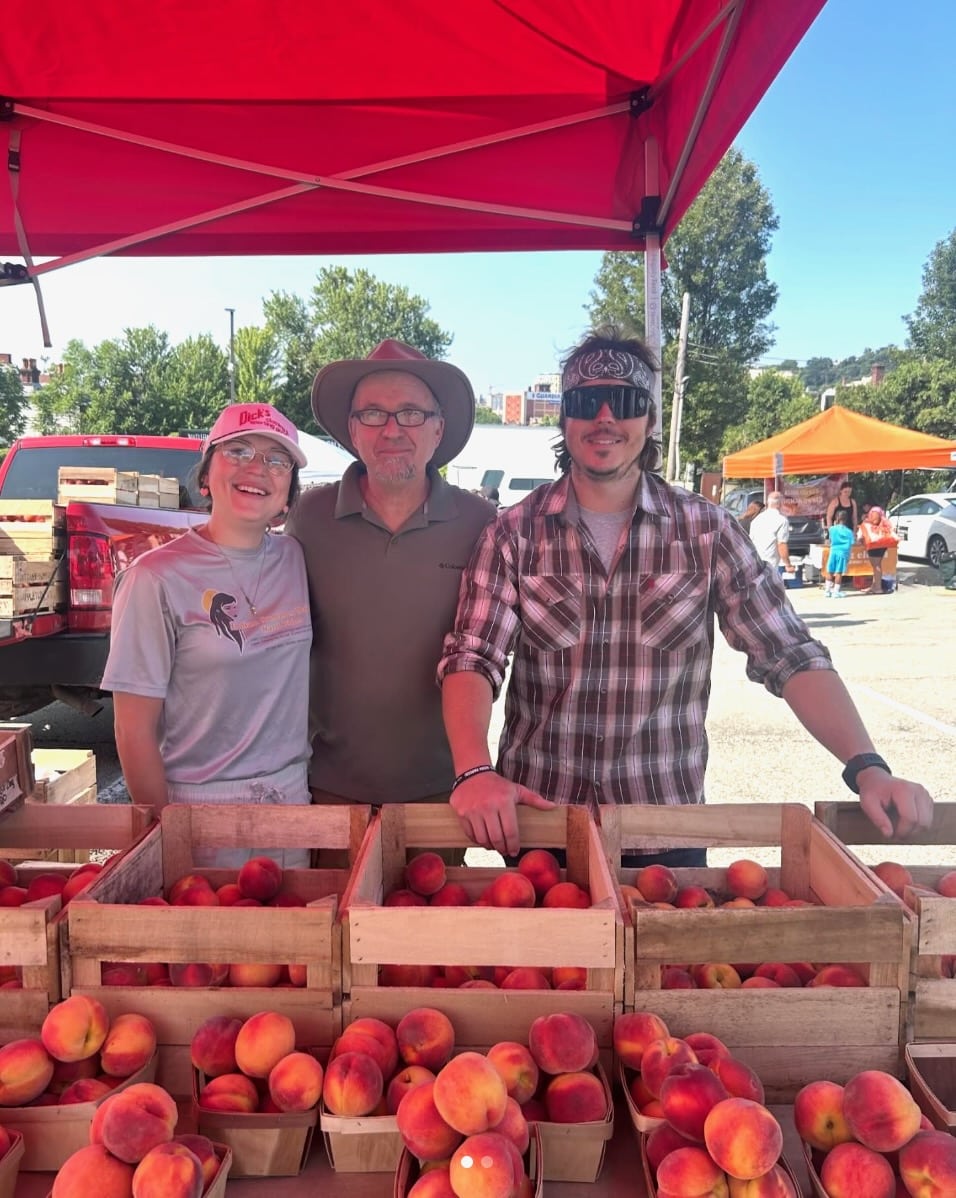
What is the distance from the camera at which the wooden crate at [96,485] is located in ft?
21.1

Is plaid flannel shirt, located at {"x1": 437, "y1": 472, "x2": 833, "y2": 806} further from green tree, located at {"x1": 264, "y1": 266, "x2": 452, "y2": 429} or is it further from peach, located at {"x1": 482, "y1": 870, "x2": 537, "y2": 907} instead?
green tree, located at {"x1": 264, "y1": 266, "x2": 452, "y2": 429}

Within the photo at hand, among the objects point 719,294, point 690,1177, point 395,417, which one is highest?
point 719,294

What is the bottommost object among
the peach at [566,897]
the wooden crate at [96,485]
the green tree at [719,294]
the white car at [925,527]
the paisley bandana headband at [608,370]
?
the white car at [925,527]

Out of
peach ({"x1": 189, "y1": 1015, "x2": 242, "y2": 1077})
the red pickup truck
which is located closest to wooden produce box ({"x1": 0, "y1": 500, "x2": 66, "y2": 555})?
the red pickup truck

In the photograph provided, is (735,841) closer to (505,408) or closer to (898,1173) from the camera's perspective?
(898,1173)

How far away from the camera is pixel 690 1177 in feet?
3.61

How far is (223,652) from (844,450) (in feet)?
56.8

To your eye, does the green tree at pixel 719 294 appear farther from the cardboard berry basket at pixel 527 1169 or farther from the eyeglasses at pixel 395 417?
the cardboard berry basket at pixel 527 1169

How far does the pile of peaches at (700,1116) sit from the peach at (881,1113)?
8 centimetres

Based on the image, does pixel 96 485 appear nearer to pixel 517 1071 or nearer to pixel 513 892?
pixel 513 892

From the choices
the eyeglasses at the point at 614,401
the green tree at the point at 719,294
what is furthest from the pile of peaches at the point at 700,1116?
the green tree at the point at 719,294

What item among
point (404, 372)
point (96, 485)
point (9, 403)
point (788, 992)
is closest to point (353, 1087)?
point (788, 992)

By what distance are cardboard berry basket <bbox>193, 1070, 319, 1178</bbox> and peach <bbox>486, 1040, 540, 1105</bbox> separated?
28 centimetres

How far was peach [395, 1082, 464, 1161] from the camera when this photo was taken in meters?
1.13
